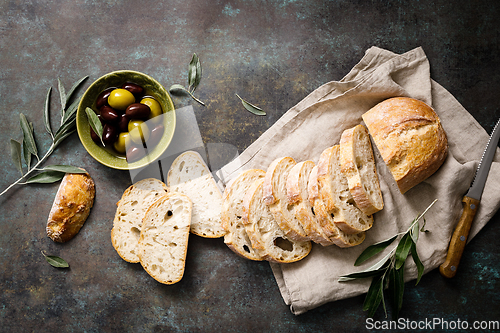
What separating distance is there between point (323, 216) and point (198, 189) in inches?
41.1

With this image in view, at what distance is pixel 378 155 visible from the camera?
2193 millimetres

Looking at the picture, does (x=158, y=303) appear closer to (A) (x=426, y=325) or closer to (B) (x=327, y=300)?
(B) (x=327, y=300)

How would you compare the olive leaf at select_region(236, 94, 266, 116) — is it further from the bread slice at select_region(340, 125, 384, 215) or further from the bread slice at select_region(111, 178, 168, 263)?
the bread slice at select_region(111, 178, 168, 263)

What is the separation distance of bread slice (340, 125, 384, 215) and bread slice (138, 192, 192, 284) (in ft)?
4.15

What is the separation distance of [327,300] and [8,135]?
3120 millimetres

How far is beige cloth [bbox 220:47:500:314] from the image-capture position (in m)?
2.13

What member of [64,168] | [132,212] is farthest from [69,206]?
[132,212]

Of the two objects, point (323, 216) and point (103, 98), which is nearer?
point (323, 216)

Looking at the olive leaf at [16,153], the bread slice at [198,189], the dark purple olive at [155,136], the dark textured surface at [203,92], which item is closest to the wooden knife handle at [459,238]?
the dark textured surface at [203,92]

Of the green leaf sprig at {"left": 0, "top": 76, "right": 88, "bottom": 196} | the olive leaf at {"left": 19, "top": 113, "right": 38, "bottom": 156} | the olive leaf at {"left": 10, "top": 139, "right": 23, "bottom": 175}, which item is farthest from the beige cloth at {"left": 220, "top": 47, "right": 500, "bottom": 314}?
the olive leaf at {"left": 10, "top": 139, "right": 23, "bottom": 175}

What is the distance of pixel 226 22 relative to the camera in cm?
242

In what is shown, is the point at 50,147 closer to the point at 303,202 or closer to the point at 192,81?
the point at 192,81

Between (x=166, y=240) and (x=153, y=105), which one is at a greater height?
(x=153, y=105)

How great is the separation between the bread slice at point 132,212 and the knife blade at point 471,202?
2.35 m
